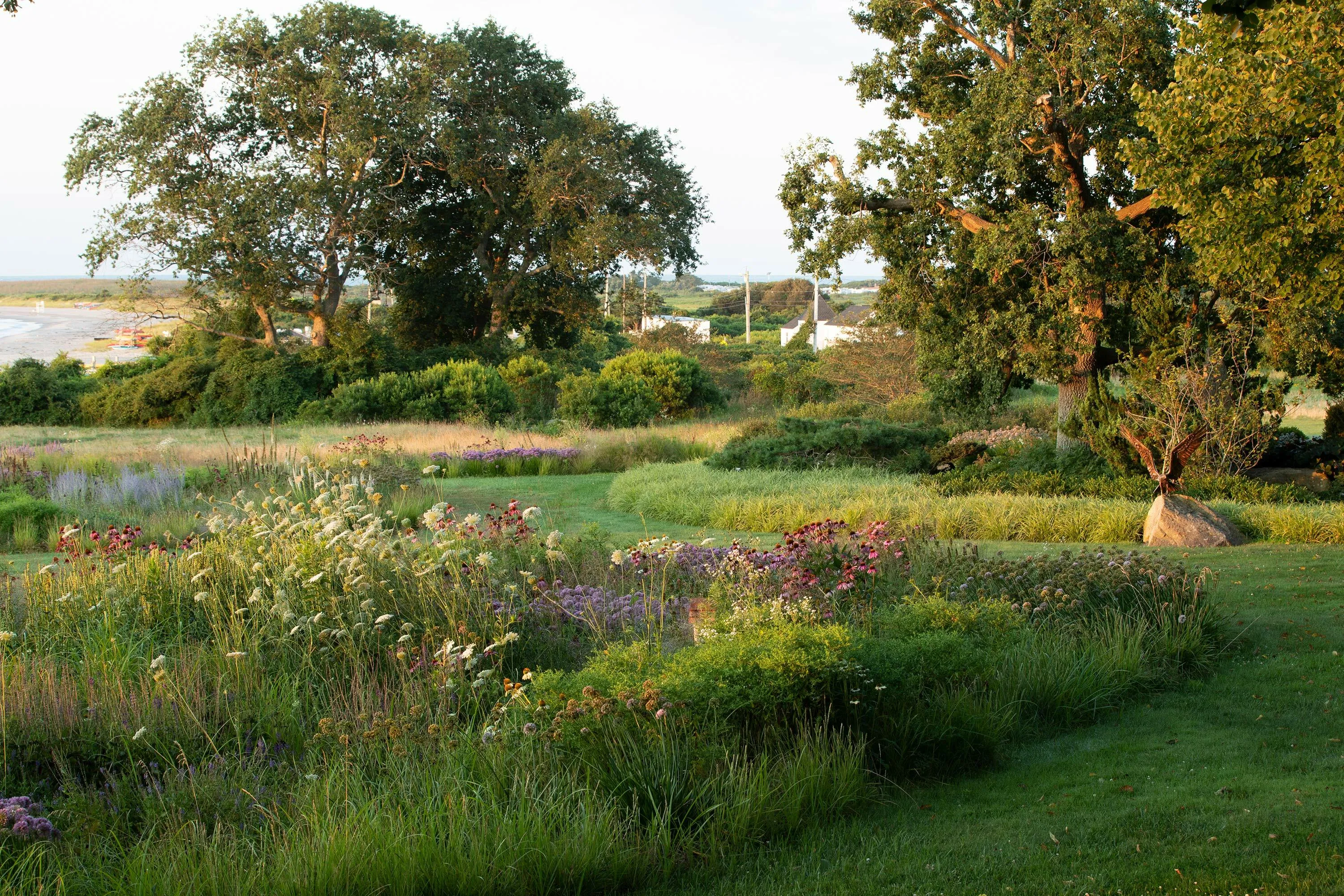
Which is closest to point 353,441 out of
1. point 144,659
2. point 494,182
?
point 144,659

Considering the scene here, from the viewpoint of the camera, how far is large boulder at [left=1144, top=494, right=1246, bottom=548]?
32.1 ft

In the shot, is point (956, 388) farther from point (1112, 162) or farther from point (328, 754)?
point (328, 754)

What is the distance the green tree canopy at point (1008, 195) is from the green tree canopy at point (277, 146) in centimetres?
1863

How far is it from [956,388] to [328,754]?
14.5 m

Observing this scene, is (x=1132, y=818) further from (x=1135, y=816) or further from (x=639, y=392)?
(x=639, y=392)

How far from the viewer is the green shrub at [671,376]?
29688mm

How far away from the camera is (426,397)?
3034 cm

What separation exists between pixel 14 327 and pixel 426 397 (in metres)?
50.4

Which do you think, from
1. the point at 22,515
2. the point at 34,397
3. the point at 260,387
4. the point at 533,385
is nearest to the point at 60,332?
the point at 34,397

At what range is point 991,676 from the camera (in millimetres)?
5055

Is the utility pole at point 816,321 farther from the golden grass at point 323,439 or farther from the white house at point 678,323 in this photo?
the golden grass at point 323,439

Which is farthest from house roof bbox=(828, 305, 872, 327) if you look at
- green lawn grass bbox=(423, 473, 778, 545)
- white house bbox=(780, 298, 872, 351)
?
green lawn grass bbox=(423, 473, 778, 545)

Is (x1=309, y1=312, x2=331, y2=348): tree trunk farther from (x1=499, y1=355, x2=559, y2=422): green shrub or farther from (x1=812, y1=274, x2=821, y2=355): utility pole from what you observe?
(x1=812, y1=274, x2=821, y2=355): utility pole

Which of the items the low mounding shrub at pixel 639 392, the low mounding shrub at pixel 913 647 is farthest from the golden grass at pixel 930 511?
the low mounding shrub at pixel 639 392
